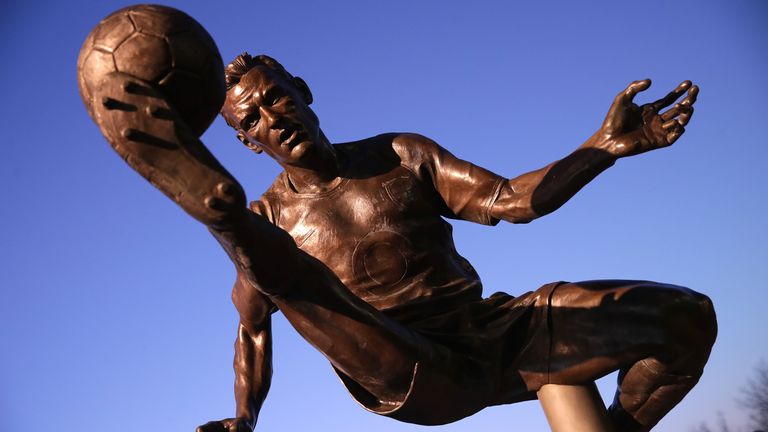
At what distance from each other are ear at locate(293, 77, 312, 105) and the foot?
5.65 ft

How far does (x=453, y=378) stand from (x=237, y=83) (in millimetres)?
1906

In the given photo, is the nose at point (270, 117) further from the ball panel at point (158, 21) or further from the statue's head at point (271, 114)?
the ball panel at point (158, 21)

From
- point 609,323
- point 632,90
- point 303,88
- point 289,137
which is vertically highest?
point 303,88

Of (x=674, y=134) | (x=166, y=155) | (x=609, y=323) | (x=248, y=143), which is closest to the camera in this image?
(x=166, y=155)

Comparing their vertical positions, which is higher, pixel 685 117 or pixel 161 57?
pixel 161 57

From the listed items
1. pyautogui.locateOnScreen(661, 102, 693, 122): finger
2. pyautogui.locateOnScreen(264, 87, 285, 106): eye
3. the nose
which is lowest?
pyautogui.locateOnScreen(661, 102, 693, 122): finger

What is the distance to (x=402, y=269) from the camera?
407cm

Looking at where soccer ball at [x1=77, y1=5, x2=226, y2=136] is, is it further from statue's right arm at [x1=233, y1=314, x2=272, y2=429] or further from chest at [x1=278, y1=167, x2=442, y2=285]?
statue's right arm at [x1=233, y1=314, x2=272, y2=429]

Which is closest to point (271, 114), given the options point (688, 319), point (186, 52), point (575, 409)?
point (186, 52)

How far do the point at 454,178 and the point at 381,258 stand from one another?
56 cm

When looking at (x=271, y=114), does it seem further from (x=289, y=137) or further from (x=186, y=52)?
(x=186, y=52)

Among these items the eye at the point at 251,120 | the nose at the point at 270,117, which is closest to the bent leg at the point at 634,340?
the nose at the point at 270,117

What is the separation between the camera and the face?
423 centimetres

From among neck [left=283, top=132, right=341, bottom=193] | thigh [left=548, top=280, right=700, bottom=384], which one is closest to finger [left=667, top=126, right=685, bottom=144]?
thigh [left=548, top=280, right=700, bottom=384]
